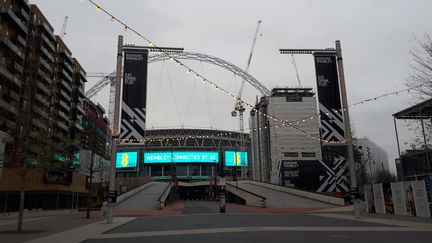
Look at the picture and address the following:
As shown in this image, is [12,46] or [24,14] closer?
[12,46]

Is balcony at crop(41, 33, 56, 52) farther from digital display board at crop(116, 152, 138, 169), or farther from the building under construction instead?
digital display board at crop(116, 152, 138, 169)

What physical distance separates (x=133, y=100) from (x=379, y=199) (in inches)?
796

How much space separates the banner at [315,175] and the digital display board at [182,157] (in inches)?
2551

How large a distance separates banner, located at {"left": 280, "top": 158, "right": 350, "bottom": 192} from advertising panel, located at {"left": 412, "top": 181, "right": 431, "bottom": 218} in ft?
150

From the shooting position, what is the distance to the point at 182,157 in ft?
445

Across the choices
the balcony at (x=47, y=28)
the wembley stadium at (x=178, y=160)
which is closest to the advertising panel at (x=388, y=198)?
the balcony at (x=47, y=28)

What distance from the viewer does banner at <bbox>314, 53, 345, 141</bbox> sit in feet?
77.1

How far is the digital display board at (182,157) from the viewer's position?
→ 5335 inches

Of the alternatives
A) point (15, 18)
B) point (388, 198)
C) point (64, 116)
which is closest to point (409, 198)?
point (388, 198)

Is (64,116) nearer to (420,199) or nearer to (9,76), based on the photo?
(9,76)

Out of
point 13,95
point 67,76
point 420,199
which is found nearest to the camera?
point 420,199

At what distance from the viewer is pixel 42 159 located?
2056 cm

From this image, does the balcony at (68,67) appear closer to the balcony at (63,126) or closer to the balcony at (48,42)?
the balcony at (48,42)

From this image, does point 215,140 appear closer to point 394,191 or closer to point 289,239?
point 394,191
